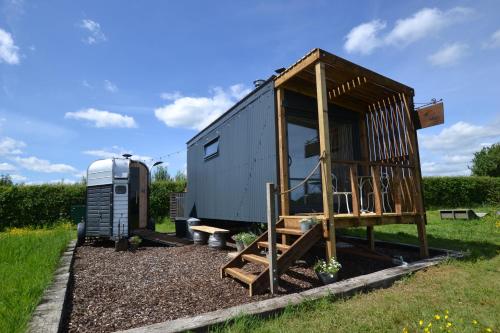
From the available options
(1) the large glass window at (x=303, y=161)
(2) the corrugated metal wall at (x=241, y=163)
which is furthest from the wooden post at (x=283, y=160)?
(1) the large glass window at (x=303, y=161)

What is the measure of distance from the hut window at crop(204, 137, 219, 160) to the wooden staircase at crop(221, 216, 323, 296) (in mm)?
3640

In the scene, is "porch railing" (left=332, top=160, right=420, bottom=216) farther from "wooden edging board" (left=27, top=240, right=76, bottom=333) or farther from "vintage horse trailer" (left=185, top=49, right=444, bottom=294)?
"wooden edging board" (left=27, top=240, right=76, bottom=333)

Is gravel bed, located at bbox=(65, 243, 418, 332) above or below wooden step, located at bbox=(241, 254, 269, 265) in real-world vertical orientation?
below

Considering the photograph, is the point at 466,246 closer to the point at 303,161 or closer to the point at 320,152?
the point at 320,152

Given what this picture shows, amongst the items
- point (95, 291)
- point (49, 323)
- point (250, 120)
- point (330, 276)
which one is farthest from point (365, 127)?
point (49, 323)

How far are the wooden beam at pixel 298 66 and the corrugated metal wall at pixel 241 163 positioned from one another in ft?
0.83

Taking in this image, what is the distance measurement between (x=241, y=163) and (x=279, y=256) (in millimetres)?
3122

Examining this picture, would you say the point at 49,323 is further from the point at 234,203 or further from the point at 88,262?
the point at 234,203

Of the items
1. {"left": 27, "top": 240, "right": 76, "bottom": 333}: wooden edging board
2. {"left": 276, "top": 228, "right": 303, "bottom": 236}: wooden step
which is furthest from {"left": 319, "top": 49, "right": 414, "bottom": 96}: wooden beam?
{"left": 27, "top": 240, "right": 76, "bottom": 333}: wooden edging board

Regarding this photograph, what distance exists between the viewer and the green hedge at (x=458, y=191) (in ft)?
55.5

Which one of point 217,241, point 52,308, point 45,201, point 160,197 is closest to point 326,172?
point 52,308

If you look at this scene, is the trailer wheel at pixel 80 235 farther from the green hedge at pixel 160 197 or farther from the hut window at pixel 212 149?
the green hedge at pixel 160 197

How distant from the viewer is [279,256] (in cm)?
414

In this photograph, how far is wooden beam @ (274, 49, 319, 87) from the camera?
473 cm
